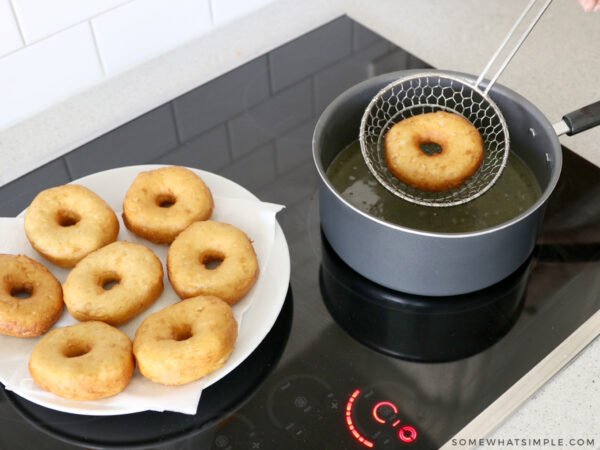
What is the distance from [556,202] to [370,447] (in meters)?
0.42

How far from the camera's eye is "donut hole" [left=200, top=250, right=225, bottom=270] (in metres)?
0.80

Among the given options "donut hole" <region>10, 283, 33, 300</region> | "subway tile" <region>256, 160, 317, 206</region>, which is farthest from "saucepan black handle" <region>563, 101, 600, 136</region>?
"donut hole" <region>10, 283, 33, 300</region>

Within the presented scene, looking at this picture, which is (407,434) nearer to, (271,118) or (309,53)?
(271,118)

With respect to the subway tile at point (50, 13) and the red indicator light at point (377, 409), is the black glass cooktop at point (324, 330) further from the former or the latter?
the subway tile at point (50, 13)

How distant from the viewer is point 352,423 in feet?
2.31

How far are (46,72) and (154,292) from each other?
46 cm

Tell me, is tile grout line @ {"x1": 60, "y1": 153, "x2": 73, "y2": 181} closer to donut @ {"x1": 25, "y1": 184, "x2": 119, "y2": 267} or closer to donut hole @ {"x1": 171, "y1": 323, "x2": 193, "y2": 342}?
donut @ {"x1": 25, "y1": 184, "x2": 119, "y2": 267}

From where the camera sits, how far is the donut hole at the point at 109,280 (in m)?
0.78

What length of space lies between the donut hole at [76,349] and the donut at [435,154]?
40cm

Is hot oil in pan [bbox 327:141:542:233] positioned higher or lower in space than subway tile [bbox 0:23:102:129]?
lower

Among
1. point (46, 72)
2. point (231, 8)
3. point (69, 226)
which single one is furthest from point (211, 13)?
point (69, 226)

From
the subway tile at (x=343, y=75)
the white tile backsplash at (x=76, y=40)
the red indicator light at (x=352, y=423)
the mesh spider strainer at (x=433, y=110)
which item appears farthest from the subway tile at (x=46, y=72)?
the red indicator light at (x=352, y=423)

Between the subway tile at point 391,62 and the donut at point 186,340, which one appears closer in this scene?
the donut at point 186,340

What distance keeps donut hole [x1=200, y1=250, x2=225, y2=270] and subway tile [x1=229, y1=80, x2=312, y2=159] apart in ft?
0.71
